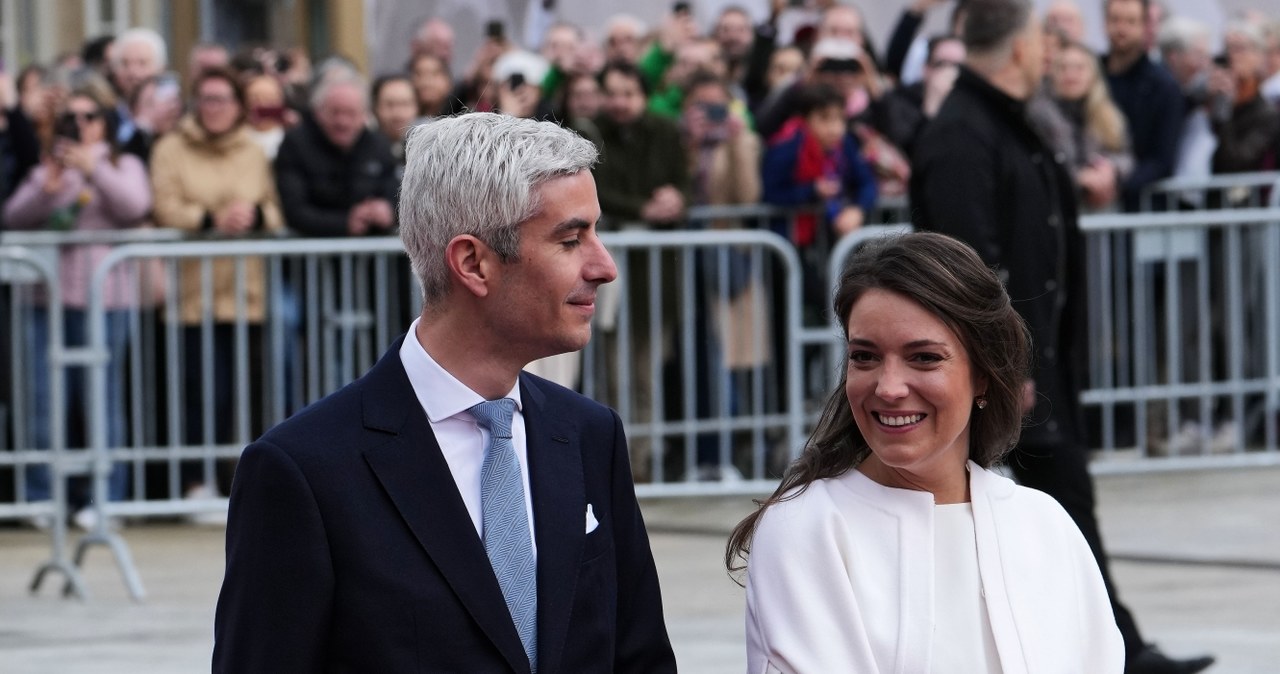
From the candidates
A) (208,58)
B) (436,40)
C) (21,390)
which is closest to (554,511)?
(21,390)

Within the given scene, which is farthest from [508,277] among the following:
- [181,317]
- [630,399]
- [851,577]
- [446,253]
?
[630,399]

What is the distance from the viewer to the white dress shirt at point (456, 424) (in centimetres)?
328

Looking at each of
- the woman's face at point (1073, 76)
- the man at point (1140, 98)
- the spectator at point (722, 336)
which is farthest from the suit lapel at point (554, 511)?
the man at point (1140, 98)

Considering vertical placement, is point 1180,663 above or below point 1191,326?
below

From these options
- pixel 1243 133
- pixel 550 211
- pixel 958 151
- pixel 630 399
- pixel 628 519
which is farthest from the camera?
pixel 1243 133

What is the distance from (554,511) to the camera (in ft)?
10.8

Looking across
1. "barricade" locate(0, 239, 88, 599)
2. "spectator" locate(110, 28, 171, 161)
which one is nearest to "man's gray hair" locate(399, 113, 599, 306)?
→ "barricade" locate(0, 239, 88, 599)

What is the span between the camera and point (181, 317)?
9406 mm

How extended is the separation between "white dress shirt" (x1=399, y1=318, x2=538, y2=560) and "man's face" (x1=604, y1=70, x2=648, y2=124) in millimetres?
7606

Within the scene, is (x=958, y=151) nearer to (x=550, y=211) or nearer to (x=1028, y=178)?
(x=1028, y=178)

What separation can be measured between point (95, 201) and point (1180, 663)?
5579 mm

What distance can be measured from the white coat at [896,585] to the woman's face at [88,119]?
726 centimetres

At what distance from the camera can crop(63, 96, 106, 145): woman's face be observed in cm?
1012

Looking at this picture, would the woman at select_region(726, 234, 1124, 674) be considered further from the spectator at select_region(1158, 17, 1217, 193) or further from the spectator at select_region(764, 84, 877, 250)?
the spectator at select_region(1158, 17, 1217, 193)
